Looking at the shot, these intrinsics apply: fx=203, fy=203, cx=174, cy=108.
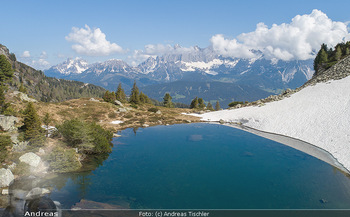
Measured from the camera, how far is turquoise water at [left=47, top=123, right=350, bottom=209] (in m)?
22.0

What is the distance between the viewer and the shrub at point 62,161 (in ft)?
96.2

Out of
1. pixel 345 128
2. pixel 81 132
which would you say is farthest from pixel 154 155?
pixel 345 128

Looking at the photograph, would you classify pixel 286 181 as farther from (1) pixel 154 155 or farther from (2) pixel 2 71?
(2) pixel 2 71

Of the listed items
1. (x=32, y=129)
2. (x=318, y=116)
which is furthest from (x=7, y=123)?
(x=318, y=116)

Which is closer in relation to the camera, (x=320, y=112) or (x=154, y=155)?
(x=154, y=155)

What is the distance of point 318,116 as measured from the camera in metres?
50.0

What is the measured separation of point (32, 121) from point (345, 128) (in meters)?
59.1

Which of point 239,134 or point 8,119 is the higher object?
point 8,119

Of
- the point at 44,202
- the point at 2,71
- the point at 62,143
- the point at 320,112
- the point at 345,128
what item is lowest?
the point at 44,202

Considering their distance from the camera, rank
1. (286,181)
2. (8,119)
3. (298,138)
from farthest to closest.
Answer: (298,138), (8,119), (286,181)

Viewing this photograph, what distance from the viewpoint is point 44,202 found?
21.3 meters

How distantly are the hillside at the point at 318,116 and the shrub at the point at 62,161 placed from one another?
40.2 metres

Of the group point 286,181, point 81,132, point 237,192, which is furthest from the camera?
point 81,132

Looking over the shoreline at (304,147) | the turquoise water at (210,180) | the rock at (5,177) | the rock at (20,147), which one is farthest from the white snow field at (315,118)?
the rock at (20,147)
